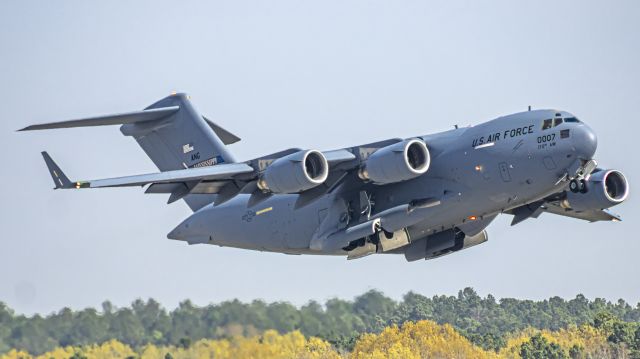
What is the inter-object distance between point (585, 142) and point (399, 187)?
387 cm

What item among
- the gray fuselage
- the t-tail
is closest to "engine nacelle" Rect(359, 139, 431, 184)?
the gray fuselage

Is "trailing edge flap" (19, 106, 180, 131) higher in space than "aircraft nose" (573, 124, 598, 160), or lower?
higher

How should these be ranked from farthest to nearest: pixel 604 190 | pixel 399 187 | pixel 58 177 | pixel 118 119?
pixel 118 119 → pixel 604 190 → pixel 399 187 → pixel 58 177

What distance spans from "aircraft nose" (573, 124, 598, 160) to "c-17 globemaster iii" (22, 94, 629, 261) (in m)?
0.02

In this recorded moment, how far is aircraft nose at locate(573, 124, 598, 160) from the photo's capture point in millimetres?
22641

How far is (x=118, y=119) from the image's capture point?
90.1 feet

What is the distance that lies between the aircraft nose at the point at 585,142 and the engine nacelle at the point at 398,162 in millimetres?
2749

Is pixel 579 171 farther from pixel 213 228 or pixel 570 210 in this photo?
pixel 213 228

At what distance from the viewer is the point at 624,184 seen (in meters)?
25.5

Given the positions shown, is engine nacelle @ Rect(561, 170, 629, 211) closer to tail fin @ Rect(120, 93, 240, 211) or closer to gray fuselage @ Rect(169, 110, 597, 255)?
gray fuselage @ Rect(169, 110, 597, 255)

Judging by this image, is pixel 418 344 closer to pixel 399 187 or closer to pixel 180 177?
pixel 399 187

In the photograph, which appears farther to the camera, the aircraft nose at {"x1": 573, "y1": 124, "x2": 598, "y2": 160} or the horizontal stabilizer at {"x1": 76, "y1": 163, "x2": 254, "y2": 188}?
the horizontal stabilizer at {"x1": 76, "y1": 163, "x2": 254, "y2": 188}

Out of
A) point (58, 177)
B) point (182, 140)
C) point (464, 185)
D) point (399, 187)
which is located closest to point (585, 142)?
point (464, 185)

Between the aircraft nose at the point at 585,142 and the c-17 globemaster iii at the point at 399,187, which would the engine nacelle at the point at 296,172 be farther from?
the aircraft nose at the point at 585,142
